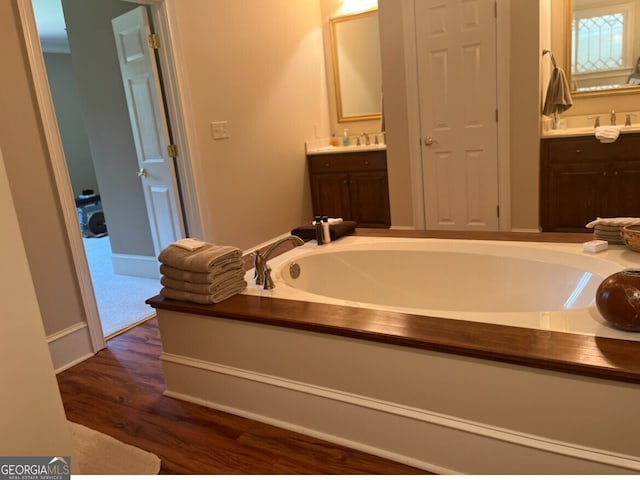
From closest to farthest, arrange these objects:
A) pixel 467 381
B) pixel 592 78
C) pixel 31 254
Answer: pixel 467 381, pixel 31 254, pixel 592 78

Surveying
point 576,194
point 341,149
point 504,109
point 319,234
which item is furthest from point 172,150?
point 576,194

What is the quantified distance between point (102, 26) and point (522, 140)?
3324mm

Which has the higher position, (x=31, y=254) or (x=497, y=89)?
(x=497, y=89)

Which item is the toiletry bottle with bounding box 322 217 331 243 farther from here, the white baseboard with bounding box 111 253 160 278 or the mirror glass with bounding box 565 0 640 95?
the mirror glass with bounding box 565 0 640 95

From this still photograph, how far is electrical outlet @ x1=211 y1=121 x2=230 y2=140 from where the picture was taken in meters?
3.67

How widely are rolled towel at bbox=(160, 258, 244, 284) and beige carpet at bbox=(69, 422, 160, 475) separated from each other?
0.69 m

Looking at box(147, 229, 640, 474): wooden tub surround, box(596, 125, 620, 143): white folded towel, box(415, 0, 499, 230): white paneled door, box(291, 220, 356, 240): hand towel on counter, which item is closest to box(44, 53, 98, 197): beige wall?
box(415, 0, 499, 230): white paneled door

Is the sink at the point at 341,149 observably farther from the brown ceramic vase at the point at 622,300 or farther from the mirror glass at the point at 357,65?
the brown ceramic vase at the point at 622,300

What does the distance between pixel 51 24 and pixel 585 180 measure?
607cm

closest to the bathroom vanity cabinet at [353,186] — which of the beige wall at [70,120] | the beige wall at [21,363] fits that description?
the beige wall at [21,363]

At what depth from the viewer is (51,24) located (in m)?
5.92

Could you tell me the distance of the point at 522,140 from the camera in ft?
12.5

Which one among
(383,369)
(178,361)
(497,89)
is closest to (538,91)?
(497,89)

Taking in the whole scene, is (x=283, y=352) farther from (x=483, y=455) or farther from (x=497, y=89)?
(x=497, y=89)
